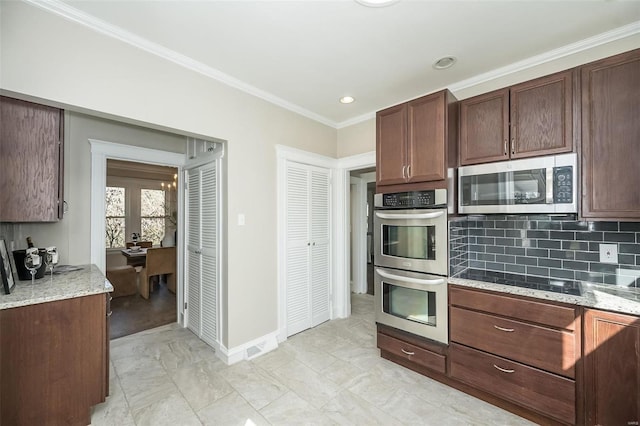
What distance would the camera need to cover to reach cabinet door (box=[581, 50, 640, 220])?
169cm

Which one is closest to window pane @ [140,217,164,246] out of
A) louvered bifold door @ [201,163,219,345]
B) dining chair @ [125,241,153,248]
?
dining chair @ [125,241,153,248]

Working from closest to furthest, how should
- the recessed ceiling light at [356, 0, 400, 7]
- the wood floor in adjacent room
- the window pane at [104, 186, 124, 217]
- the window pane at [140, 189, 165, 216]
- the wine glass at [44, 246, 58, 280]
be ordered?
the recessed ceiling light at [356, 0, 400, 7] < the wine glass at [44, 246, 58, 280] < the wood floor in adjacent room < the window pane at [104, 186, 124, 217] < the window pane at [140, 189, 165, 216]

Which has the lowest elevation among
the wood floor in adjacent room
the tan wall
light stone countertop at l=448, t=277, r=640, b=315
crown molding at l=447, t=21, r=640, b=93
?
the wood floor in adjacent room

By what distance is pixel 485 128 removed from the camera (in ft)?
7.29

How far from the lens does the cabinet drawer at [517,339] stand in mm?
1702

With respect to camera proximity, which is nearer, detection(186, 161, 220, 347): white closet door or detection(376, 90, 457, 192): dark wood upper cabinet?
detection(376, 90, 457, 192): dark wood upper cabinet

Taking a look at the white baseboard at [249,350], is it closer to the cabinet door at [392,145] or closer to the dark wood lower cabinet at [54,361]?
the dark wood lower cabinet at [54,361]

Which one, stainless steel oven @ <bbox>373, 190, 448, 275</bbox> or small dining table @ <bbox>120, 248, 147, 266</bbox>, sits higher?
stainless steel oven @ <bbox>373, 190, 448, 275</bbox>

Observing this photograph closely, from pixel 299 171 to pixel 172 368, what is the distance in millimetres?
2330

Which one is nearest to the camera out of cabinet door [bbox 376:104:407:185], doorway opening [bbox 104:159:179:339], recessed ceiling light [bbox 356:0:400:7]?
recessed ceiling light [bbox 356:0:400:7]

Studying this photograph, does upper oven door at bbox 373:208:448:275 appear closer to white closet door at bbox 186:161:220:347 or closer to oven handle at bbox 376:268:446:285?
oven handle at bbox 376:268:446:285

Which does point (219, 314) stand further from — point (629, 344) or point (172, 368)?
point (629, 344)

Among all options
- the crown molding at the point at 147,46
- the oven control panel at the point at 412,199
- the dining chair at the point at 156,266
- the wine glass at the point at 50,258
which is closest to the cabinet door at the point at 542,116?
the oven control panel at the point at 412,199

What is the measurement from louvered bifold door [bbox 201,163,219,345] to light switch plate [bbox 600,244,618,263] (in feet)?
10.5
